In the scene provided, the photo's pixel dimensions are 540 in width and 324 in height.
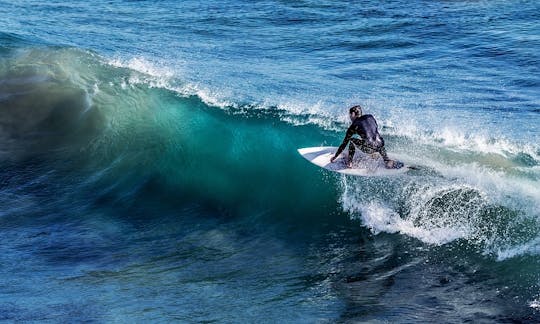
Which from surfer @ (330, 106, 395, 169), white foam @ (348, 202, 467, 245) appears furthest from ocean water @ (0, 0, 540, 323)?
surfer @ (330, 106, 395, 169)

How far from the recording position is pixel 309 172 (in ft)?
52.5

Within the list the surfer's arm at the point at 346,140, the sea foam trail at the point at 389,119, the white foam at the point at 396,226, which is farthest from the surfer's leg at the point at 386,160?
the sea foam trail at the point at 389,119

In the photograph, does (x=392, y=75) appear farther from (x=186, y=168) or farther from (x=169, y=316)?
(x=169, y=316)

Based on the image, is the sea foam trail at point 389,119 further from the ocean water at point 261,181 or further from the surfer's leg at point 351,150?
the surfer's leg at point 351,150

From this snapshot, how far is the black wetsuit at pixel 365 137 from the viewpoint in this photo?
14.1 metres

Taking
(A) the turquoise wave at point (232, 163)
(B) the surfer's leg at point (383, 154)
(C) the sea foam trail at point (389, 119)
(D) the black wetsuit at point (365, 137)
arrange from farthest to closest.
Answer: (C) the sea foam trail at point (389, 119), (B) the surfer's leg at point (383, 154), (D) the black wetsuit at point (365, 137), (A) the turquoise wave at point (232, 163)

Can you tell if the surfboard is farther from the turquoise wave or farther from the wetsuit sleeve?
the wetsuit sleeve

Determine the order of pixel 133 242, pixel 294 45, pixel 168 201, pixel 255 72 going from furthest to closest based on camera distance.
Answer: pixel 294 45
pixel 255 72
pixel 168 201
pixel 133 242

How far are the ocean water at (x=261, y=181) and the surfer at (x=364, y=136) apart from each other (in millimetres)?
694

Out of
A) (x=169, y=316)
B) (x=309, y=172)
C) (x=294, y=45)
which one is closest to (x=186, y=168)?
(x=309, y=172)

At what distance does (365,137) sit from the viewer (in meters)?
14.2

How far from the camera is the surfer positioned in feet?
46.3

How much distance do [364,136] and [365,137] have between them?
3cm

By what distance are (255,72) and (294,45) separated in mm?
4387
